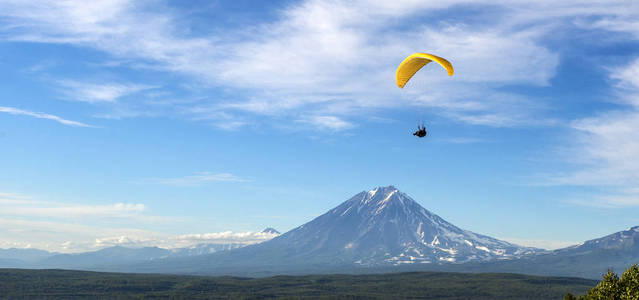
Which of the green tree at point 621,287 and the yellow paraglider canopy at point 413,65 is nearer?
the green tree at point 621,287

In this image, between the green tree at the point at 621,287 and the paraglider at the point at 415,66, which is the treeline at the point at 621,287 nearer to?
the green tree at the point at 621,287

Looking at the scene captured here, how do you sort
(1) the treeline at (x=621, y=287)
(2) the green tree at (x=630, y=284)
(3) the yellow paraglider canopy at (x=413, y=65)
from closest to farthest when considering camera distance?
(2) the green tree at (x=630, y=284)
(1) the treeline at (x=621, y=287)
(3) the yellow paraglider canopy at (x=413, y=65)

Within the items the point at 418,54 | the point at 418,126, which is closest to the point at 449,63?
the point at 418,54

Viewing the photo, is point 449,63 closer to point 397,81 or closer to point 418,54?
point 418,54

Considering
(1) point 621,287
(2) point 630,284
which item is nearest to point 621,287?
(1) point 621,287

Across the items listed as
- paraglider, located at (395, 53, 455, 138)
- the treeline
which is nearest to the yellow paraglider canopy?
paraglider, located at (395, 53, 455, 138)

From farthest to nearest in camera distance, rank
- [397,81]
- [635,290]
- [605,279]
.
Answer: [397,81], [605,279], [635,290]

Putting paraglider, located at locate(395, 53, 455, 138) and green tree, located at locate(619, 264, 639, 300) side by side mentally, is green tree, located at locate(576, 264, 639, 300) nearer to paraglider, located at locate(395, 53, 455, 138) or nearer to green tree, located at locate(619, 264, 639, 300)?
green tree, located at locate(619, 264, 639, 300)

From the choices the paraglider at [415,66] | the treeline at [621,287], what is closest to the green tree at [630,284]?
the treeline at [621,287]
